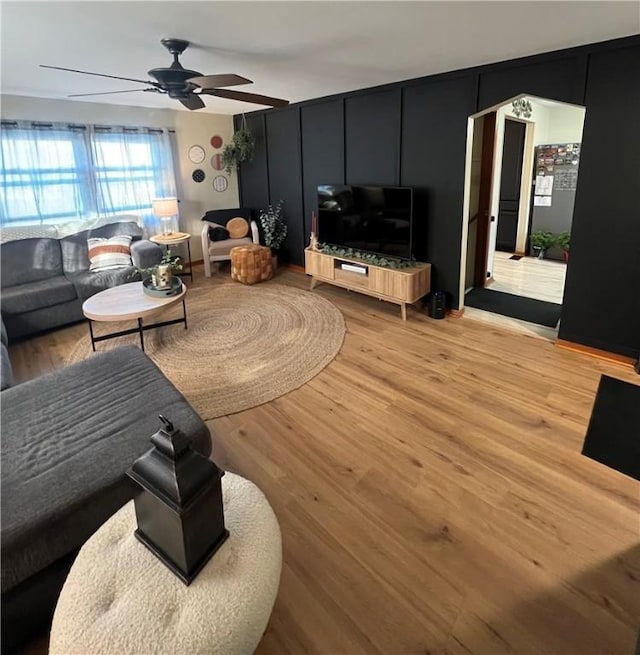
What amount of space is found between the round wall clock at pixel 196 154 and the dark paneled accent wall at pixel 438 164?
130 inches

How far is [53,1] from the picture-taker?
208 cm

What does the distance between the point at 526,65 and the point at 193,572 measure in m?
4.16

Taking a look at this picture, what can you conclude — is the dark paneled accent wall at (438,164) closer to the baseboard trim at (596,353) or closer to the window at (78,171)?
the baseboard trim at (596,353)

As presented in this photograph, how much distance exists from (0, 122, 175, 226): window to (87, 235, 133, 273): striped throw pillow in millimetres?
718

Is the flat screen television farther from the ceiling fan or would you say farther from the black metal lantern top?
the black metal lantern top

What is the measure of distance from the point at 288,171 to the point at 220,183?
1.37 meters

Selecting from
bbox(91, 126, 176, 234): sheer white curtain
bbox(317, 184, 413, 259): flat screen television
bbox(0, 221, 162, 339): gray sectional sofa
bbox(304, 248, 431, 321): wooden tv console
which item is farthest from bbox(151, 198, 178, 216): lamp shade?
bbox(304, 248, 431, 321): wooden tv console

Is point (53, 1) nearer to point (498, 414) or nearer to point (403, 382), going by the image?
point (403, 382)

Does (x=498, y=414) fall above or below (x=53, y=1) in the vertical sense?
below

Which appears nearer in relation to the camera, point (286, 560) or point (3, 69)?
point (286, 560)

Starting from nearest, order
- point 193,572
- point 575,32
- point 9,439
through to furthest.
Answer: point 193,572, point 9,439, point 575,32

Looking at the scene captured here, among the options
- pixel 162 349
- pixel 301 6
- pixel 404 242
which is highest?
pixel 301 6

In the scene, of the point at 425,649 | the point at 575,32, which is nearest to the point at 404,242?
the point at 575,32

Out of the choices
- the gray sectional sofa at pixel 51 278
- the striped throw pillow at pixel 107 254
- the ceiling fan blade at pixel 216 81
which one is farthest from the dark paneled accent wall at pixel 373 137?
the striped throw pillow at pixel 107 254
